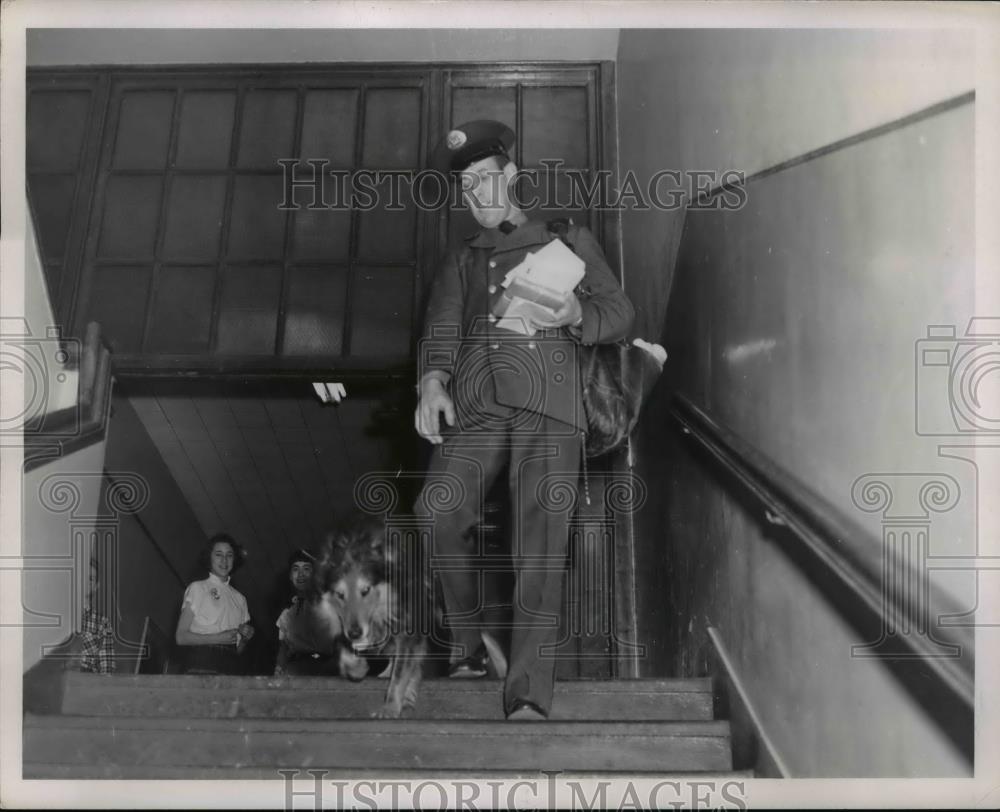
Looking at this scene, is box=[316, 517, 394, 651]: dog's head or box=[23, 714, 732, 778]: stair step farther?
box=[316, 517, 394, 651]: dog's head

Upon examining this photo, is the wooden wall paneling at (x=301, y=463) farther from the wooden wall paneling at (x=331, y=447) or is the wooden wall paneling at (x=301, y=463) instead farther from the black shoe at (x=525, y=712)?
the black shoe at (x=525, y=712)

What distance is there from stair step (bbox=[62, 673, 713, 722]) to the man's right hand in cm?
60

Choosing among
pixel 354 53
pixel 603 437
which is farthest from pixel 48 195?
pixel 603 437

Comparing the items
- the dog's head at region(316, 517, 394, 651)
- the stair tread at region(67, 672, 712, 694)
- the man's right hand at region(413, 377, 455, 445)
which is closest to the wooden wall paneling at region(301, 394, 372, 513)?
the dog's head at region(316, 517, 394, 651)

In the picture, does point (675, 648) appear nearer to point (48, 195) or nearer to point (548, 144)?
point (548, 144)

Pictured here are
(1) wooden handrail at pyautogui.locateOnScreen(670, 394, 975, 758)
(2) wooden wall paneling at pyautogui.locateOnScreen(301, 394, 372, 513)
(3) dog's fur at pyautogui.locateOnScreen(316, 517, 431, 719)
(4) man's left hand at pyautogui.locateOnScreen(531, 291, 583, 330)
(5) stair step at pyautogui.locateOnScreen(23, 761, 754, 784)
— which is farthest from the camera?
(2) wooden wall paneling at pyautogui.locateOnScreen(301, 394, 372, 513)

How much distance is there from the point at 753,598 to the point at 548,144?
2.23 metres

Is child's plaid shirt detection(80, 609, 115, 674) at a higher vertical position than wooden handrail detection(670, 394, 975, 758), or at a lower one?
lower

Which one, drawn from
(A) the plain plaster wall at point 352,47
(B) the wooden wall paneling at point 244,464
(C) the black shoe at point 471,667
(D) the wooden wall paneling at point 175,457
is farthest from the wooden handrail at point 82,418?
(A) the plain plaster wall at point 352,47

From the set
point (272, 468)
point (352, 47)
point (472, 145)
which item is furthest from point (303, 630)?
point (352, 47)

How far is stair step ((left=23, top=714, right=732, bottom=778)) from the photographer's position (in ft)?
7.94

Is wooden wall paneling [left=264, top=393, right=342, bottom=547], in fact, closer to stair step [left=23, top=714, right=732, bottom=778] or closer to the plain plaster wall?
stair step [left=23, top=714, right=732, bottom=778]

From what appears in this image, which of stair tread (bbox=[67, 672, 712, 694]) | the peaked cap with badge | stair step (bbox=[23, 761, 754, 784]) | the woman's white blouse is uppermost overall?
the peaked cap with badge

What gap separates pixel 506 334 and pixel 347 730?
3.38 feet
